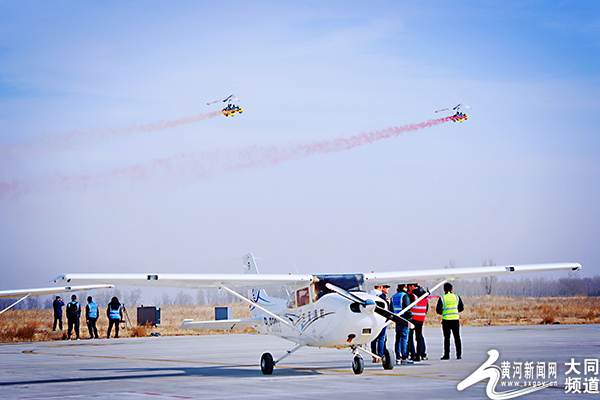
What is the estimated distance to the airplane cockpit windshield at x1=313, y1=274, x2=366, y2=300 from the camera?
596 inches

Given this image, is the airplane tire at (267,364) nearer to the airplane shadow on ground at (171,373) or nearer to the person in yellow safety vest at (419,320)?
the airplane shadow on ground at (171,373)

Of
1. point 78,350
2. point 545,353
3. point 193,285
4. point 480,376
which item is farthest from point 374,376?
point 78,350

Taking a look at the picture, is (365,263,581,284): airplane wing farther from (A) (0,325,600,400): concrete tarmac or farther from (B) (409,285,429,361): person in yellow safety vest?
(A) (0,325,600,400): concrete tarmac

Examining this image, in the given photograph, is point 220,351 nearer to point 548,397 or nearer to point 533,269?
point 533,269

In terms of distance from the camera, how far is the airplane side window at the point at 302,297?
15820 millimetres

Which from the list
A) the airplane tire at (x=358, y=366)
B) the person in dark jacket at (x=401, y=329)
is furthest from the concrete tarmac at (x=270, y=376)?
the person in dark jacket at (x=401, y=329)

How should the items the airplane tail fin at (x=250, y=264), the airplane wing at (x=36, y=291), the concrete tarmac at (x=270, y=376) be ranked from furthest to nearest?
the airplane wing at (x=36, y=291) → the airplane tail fin at (x=250, y=264) → the concrete tarmac at (x=270, y=376)

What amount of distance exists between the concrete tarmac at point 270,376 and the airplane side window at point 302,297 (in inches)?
61.8

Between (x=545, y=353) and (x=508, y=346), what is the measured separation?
9.65 feet

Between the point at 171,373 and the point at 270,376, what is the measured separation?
8.63 feet

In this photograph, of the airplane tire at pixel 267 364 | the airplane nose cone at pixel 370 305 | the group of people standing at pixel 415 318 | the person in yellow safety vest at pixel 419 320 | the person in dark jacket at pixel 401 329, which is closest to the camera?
the airplane nose cone at pixel 370 305

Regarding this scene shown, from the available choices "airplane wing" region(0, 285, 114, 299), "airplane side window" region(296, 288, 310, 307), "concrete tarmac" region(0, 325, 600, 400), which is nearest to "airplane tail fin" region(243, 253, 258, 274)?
"concrete tarmac" region(0, 325, 600, 400)

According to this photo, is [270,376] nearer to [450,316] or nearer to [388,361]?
[388,361]

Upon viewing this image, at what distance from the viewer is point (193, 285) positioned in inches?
661
